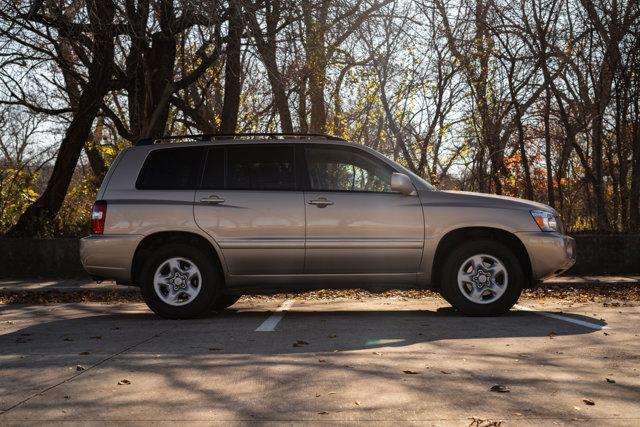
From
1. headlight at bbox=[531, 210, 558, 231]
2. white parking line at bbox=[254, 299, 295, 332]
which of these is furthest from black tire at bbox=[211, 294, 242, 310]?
headlight at bbox=[531, 210, 558, 231]

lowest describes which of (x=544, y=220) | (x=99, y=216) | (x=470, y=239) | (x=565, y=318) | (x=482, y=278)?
(x=565, y=318)

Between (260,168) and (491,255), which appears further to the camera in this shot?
(260,168)

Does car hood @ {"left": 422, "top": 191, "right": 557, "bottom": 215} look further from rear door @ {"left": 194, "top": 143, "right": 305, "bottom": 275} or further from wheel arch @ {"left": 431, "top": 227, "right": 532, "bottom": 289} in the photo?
rear door @ {"left": 194, "top": 143, "right": 305, "bottom": 275}

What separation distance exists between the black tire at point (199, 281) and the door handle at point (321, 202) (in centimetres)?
126

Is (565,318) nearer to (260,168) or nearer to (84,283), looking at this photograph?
(260,168)

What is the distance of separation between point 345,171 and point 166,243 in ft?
6.95

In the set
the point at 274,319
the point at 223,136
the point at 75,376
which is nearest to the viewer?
the point at 75,376

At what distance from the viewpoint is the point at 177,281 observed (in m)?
8.58

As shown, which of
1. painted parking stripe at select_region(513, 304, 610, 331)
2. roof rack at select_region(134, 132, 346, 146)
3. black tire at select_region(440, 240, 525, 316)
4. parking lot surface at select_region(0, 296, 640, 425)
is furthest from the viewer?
roof rack at select_region(134, 132, 346, 146)

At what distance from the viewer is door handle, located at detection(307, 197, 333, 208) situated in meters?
8.51

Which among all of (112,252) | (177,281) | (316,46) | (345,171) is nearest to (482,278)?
(345,171)

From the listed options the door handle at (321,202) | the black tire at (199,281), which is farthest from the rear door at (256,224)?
the black tire at (199,281)

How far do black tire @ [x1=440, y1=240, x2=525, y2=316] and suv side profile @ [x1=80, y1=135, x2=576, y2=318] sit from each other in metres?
0.01

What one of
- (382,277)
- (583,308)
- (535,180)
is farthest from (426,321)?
(535,180)
